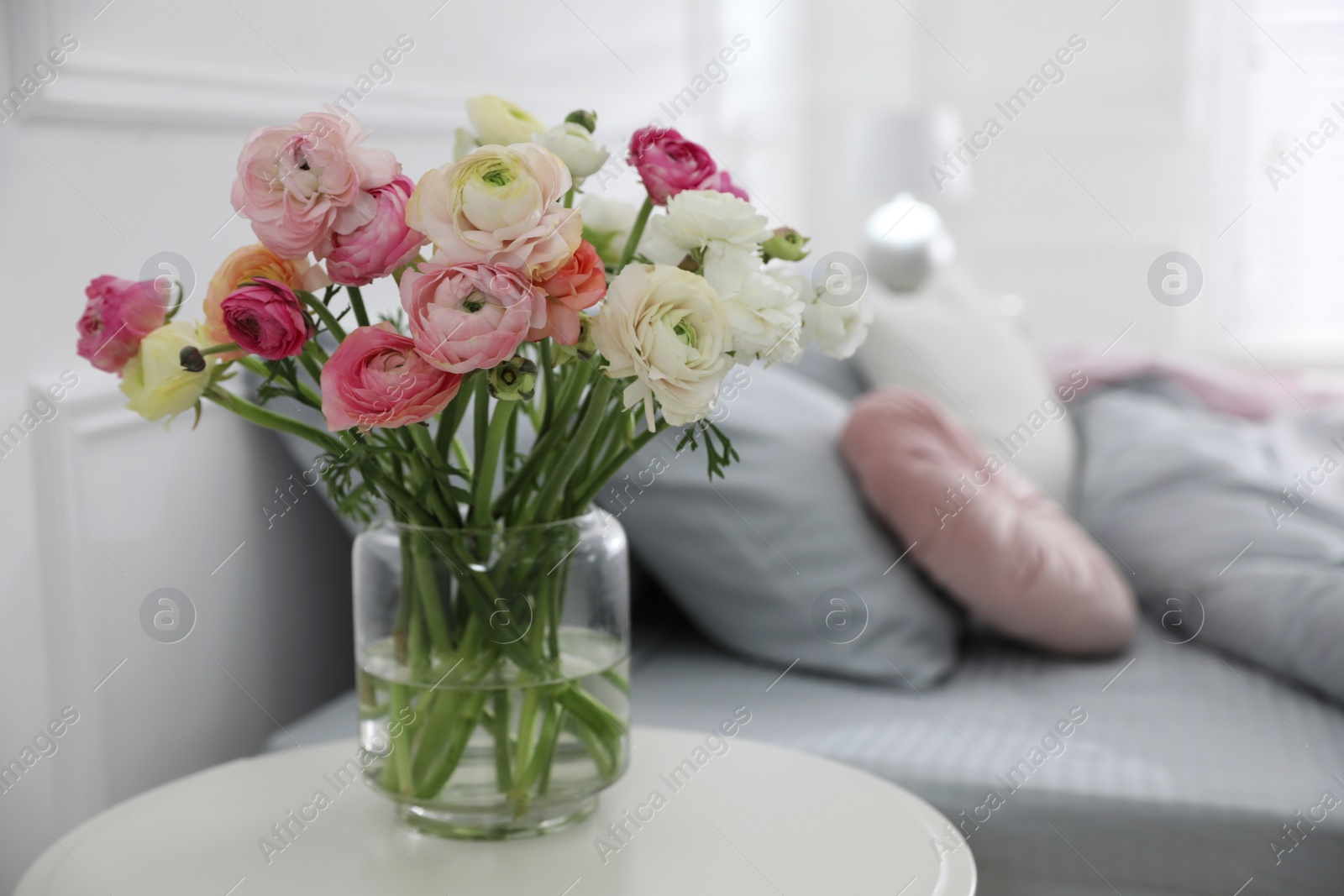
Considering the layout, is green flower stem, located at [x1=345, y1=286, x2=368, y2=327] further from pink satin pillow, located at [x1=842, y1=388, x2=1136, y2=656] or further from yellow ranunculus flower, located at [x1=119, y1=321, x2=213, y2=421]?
pink satin pillow, located at [x1=842, y1=388, x2=1136, y2=656]

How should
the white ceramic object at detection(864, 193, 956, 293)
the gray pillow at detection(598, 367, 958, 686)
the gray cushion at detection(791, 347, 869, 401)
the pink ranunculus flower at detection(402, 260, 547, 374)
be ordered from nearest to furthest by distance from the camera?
the pink ranunculus flower at detection(402, 260, 547, 374) < the gray pillow at detection(598, 367, 958, 686) < the gray cushion at detection(791, 347, 869, 401) < the white ceramic object at detection(864, 193, 956, 293)

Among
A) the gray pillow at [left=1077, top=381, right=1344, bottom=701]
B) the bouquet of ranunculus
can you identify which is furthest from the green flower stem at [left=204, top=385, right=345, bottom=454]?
the gray pillow at [left=1077, top=381, right=1344, bottom=701]

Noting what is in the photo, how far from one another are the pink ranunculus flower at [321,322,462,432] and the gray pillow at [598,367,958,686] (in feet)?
1.97

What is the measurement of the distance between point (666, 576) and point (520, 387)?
0.68 m

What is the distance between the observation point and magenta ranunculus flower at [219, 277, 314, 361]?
60cm

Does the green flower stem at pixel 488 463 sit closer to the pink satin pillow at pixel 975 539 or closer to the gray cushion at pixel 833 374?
the pink satin pillow at pixel 975 539

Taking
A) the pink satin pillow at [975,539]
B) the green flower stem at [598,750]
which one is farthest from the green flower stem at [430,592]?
the pink satin pillow at [975,539]

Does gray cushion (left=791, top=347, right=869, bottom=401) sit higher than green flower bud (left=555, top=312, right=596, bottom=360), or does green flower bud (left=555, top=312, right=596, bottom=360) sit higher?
green flower bud (left=555, top=312, right=596, bottom=360)

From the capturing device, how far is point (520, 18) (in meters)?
1.67

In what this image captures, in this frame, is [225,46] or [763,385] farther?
[763,385]

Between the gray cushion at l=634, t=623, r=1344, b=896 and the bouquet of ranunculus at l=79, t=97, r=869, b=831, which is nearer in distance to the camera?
the bouquet of ranunculus at l=79, t=97, r=869, b=831

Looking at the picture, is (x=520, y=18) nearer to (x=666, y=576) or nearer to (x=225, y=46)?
(x=225, y=46)

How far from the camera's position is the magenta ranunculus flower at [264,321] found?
0.60 m

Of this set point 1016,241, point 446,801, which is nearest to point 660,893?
point 446,801
